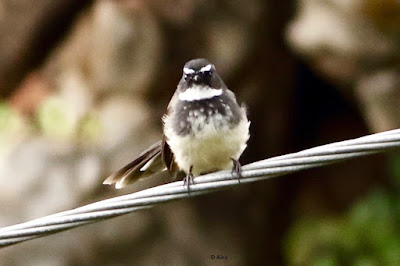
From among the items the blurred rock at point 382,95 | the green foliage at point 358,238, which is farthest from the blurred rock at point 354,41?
the green foliage at point 358,238

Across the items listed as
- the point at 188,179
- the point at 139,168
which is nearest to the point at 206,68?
the point at 188,179

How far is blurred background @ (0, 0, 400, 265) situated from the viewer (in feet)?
21.7

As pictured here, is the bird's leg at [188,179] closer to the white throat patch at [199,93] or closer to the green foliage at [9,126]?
the white throat patch at [199,93]

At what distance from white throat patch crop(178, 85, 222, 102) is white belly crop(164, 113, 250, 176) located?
19 cm

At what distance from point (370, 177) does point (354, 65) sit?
71.0 inches

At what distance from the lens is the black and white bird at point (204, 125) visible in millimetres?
4180

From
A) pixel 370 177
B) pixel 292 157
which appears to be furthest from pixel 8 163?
pixel 292 157

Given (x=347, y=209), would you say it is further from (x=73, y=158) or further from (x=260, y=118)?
(x=73, y=158)

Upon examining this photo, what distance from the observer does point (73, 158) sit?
22.4ft

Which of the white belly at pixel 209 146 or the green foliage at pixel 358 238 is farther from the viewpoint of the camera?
the green foliage at pixel 358 238

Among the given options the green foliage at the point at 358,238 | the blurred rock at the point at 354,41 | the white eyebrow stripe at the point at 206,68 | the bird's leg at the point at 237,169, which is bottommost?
the green foliage at the point at 358,238

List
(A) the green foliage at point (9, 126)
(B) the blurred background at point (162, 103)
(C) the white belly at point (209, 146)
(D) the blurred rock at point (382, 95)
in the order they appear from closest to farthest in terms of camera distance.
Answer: (C) the white belly at point (209, 146) → (D) the blurred rock at point (382, 95) → (B) the blurred background at point (162, 103) → (A) the green foliage at point (9, 126)

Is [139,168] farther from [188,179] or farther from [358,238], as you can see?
[358,238]

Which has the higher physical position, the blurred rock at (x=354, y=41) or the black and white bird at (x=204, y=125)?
the blurred rock at (x=354, y=41)
